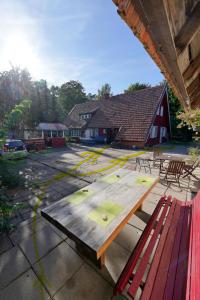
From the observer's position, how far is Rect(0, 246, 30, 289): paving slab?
2328 millimetres

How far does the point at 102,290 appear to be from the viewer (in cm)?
213

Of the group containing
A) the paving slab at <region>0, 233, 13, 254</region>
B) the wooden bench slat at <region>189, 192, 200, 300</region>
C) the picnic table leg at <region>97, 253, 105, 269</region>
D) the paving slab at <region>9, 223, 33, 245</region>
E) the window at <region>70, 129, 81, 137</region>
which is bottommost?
the paving slab at <region>0, 233, 13, 254</region>

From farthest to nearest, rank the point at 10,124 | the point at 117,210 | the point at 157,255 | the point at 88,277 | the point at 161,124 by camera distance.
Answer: the point at 161,124 < the point at 10,124 < the point at 117,210 < the point at 88,277 < the point at 157,255

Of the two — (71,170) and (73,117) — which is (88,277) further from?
(73,117)

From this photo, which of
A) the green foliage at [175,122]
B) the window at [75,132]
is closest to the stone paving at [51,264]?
the window at [75,132]

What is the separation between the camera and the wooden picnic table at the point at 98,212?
195 centimetres

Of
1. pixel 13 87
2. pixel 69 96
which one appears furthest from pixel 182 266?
pixel 69 96

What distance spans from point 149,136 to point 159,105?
158 inches

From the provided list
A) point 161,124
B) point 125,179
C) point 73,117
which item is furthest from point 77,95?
point 125,179

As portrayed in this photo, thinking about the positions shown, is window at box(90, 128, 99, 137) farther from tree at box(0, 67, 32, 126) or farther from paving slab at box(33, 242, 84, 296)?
paving slab at box(33, 242, 84, 296)

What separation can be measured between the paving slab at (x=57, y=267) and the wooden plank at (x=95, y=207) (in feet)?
2.87

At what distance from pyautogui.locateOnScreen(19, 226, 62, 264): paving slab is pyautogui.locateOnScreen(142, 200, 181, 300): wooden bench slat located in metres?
1.98

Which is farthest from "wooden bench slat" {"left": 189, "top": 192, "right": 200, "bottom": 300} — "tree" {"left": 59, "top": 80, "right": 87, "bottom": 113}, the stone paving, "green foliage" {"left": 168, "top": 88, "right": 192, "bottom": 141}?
"tree" {"left": 59, "top": 80, "right": 87, "bottom": 113}

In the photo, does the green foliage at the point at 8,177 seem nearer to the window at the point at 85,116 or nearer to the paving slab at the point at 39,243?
the paving slab at the point at 39,243
